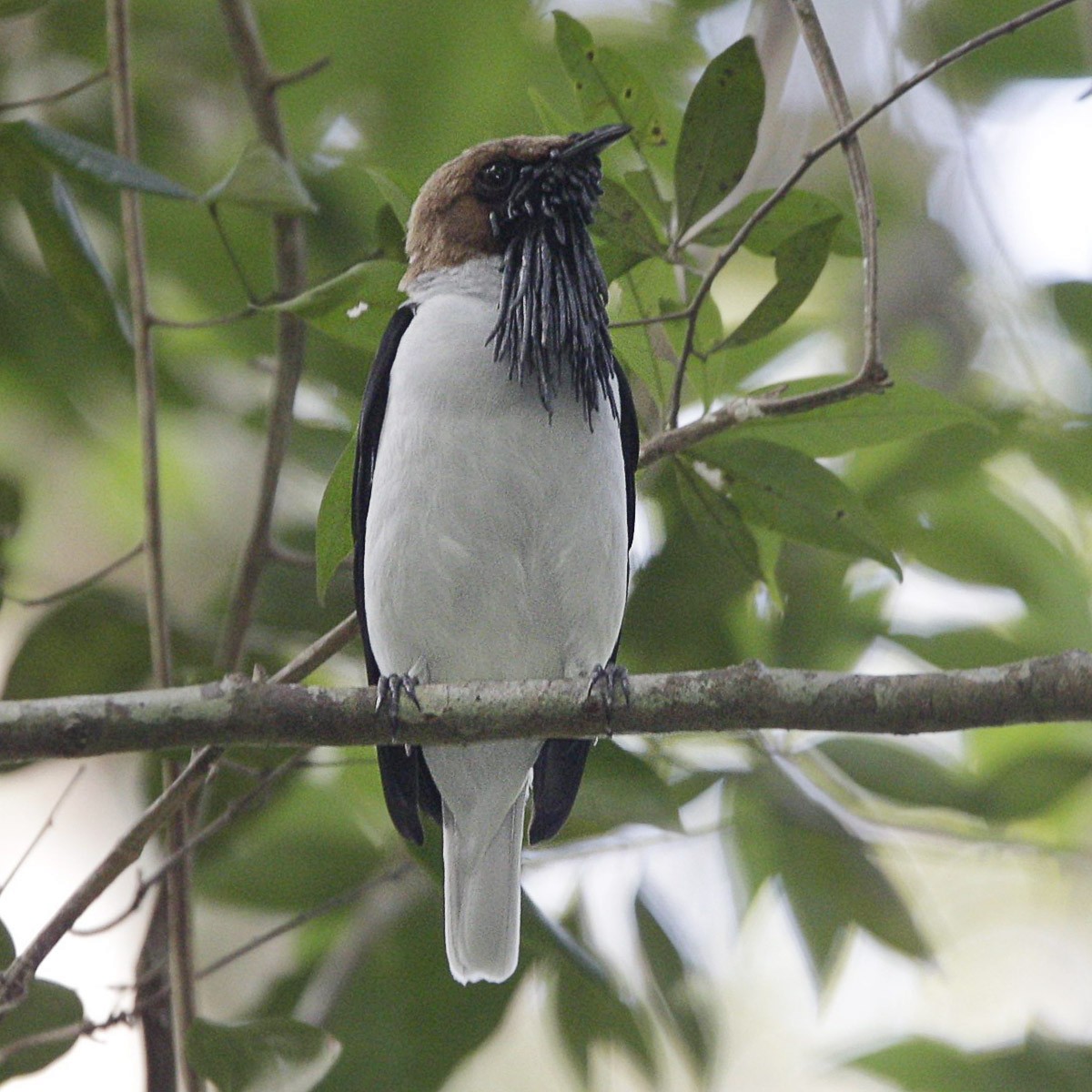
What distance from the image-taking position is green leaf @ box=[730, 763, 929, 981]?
3549mm

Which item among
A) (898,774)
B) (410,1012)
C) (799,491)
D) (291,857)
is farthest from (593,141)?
(410,1012)

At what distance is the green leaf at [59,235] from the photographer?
9.72 ft

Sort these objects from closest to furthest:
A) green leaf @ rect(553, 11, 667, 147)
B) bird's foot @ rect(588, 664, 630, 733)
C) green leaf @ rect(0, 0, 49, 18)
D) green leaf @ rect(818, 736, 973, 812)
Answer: bird's foot @ rect(588, 664, 630, 733) < green leaf @ rect(553, 11, 667, 147) < green leaf @ rect(0, 0, 49, 18) < green leaf @ rect(818, 736, 973, 812)

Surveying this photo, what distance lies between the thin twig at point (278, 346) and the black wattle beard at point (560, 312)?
2.02 ft

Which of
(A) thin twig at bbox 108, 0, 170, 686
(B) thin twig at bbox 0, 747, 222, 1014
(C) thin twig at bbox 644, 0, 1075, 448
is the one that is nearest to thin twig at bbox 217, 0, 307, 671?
(A) thin twig at bbox 108, 0, 170, 686

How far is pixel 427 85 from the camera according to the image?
4.46 m

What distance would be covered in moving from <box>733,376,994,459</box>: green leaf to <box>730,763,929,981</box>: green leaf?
102cm

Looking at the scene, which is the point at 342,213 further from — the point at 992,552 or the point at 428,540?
the point at 992,552

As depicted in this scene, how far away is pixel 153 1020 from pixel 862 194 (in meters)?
2.31

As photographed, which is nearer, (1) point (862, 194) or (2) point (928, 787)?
(1) point (862, 194)

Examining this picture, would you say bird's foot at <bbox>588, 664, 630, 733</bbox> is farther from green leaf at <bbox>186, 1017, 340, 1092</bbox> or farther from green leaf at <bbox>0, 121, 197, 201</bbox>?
green leaf at <bbox>0, 121, 197, 201</bbox>

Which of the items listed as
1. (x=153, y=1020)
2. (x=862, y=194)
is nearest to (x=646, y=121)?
(x=862, y=194)

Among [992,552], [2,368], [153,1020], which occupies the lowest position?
[153,1020]

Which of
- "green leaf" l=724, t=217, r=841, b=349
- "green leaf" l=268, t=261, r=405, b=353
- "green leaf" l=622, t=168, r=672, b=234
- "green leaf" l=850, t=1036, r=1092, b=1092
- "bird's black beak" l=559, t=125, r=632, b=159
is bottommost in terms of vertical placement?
"green leaf" l=850, t=1036, r=1092, b=1092
